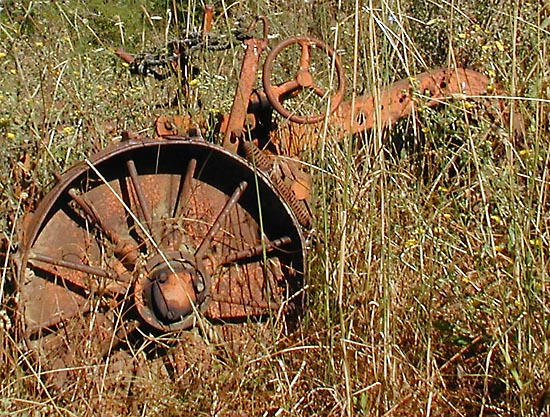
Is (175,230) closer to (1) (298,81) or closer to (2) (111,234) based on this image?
(2) (111,234)

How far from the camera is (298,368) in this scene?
2.99 metres

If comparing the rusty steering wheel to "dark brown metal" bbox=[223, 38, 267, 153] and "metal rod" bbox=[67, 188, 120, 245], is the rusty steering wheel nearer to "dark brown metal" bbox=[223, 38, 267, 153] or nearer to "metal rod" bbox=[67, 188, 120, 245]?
"dark brown metal" bbox=[223, 38, 267, 153]

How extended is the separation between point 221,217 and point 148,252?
0.29 metres

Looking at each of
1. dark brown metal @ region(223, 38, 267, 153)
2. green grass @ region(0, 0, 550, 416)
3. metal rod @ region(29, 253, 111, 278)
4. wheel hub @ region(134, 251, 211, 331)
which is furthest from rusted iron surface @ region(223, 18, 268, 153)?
metal rod @ region(29, 253, 111, 278)

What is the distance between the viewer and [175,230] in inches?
133

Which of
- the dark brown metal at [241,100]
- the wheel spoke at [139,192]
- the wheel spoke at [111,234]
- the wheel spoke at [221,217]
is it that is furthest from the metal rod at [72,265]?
the dark brown metal at [241,100]

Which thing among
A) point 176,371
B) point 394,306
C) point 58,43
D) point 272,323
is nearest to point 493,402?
point 394,306

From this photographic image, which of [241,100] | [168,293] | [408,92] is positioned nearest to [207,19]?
[241,100]

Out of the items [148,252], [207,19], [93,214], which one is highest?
[207,19]

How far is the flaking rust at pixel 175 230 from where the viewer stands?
314cm

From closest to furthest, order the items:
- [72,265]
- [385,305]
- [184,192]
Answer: [385,305]
[72,265]
[184,192]

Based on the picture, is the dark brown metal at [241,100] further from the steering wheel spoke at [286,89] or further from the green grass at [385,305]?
the green grass at [385,305]

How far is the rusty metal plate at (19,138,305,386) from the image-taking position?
10.2 ft

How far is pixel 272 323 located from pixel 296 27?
266 centimetres
